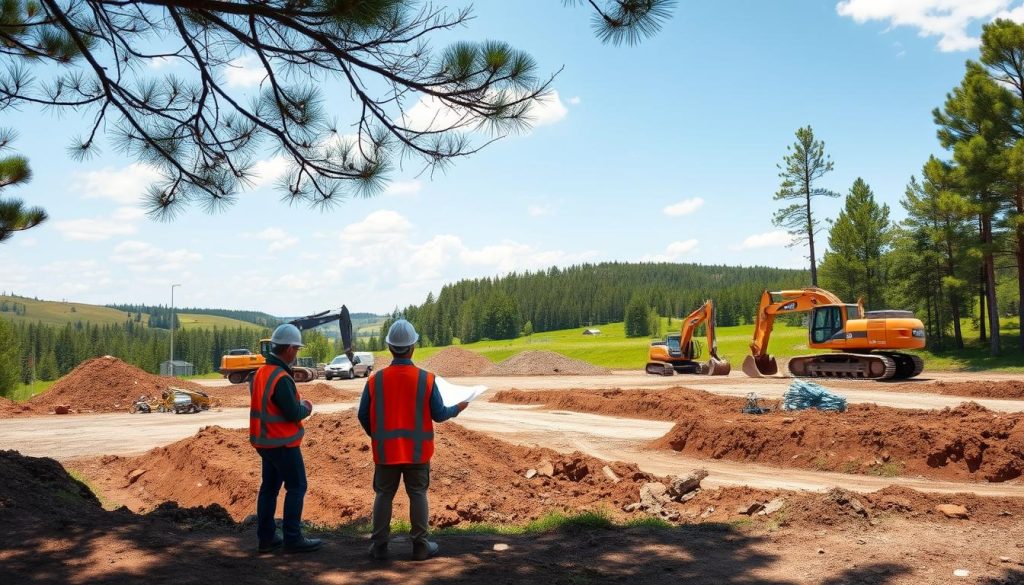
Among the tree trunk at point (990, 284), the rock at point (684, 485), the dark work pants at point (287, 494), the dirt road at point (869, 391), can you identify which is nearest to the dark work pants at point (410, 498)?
the dark work pants at point (287, 494)

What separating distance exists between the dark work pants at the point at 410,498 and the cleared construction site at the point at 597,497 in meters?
0.25

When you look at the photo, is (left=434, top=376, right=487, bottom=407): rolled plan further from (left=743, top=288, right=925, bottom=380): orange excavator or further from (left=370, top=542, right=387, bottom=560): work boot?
(left=743, top=288, right=925, bottom=380): orange excavator

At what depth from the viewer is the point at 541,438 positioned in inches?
644

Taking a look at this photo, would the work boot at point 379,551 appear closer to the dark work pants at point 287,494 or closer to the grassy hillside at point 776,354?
the dark work pants at point 287,494

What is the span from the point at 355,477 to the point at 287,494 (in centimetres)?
612

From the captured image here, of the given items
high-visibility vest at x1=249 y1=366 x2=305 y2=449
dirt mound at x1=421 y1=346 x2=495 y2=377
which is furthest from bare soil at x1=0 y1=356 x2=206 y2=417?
high-visibility vest at x1=249 y1=366 x2=305 y2=449

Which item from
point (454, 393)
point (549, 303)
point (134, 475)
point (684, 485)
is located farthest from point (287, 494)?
point (549, 303)

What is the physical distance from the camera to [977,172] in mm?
32312

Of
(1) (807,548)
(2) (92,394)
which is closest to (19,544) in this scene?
(1) (807,548)

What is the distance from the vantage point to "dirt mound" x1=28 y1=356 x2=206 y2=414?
28922 mm

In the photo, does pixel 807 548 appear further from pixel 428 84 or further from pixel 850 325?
pixel 850 325

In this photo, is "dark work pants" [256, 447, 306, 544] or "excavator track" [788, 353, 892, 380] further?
"excavator track" [788, 353, 892, 380]

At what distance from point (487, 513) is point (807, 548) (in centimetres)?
425

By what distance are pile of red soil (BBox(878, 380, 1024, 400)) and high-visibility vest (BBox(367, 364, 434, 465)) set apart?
70.8ft
